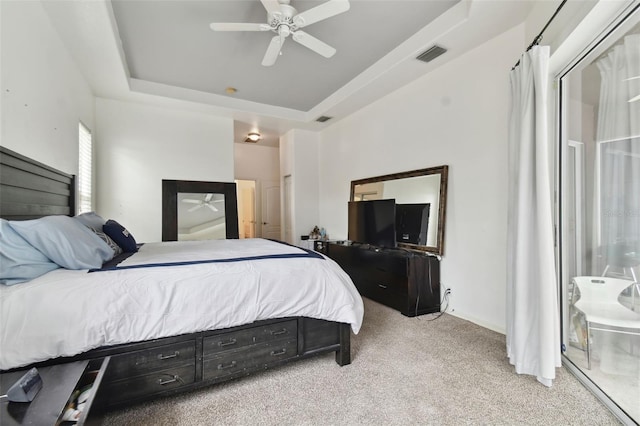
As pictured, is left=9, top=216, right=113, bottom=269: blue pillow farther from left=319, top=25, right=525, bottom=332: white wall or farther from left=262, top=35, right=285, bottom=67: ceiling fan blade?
left=319, top=25, right=525, bottom=332: white wall

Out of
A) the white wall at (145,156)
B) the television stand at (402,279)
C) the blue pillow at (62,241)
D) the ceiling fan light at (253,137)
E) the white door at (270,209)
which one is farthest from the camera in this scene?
the white door at (270,209)

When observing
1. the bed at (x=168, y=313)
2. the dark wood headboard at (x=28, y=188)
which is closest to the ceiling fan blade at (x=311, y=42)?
the bed at (x=168, y=313)

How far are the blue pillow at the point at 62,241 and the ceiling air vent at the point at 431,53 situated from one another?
346 cm

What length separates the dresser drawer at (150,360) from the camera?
161 cm

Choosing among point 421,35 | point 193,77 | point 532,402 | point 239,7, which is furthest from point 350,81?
point 532,402

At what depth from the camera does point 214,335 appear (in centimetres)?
185

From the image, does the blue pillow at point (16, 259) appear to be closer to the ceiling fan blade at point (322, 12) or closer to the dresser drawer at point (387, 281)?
the ceiling fan blade at point (322, 12)

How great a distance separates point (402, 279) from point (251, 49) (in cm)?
318

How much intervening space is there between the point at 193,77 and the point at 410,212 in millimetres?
3486

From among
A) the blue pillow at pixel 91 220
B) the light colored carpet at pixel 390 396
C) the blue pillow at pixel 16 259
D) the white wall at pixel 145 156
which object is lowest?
the light colored carpet at pixel 390 396

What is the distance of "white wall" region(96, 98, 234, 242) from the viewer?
4.36 meters

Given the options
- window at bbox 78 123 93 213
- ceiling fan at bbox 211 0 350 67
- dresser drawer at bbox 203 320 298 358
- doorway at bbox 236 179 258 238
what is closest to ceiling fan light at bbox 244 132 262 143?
doorway at bbox 236 179 258 238

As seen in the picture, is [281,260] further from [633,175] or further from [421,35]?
[421,35]

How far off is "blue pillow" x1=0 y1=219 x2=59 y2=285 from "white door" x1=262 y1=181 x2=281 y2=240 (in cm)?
575
